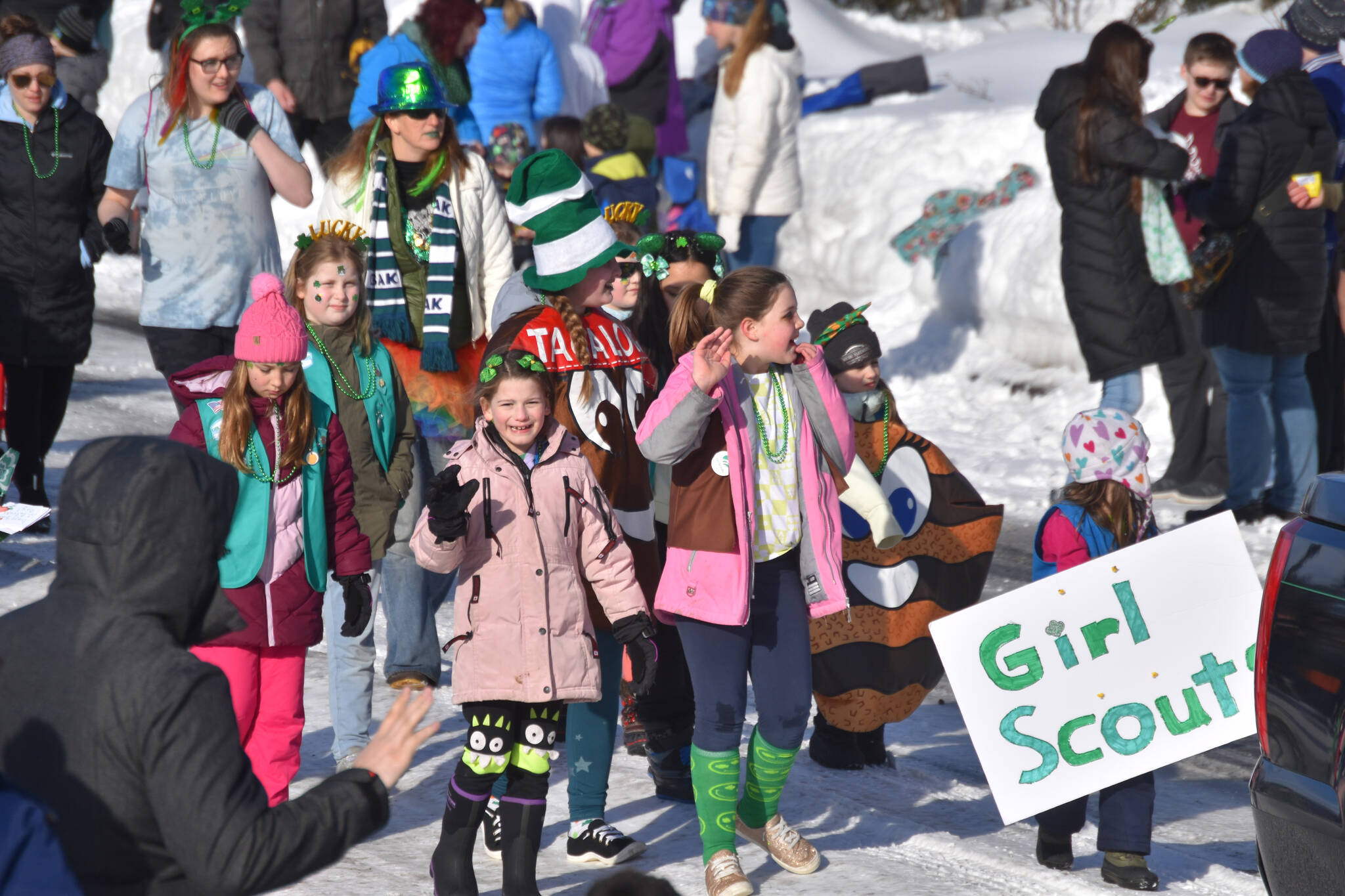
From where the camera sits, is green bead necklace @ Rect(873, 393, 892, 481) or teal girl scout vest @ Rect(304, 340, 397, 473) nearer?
teal girl scout vest @ Rect(304, 340, 397, 473)

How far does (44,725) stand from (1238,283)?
7.09 metres

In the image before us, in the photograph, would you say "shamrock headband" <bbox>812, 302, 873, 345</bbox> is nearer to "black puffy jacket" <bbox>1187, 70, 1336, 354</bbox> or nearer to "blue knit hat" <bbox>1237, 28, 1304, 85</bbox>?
"black puffy jacket" <bbox>1187, 70, 1336, 354</bbox>

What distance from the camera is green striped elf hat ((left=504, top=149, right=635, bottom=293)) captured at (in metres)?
4.89

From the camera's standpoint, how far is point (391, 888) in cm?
442

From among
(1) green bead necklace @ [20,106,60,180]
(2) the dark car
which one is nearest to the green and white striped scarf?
(1) green bead necklace @ [20,106,60,180]

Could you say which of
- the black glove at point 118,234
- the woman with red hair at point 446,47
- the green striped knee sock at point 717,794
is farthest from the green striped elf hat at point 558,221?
the woman with red hair at point 446,47

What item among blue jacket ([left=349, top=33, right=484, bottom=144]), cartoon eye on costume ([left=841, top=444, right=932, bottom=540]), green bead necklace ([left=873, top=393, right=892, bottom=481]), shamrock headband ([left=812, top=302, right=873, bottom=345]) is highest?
blue jacket ([left=349, top=33, right=484, bottom=144])

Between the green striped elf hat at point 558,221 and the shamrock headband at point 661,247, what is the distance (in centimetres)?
27

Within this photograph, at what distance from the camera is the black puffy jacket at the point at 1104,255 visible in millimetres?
8172

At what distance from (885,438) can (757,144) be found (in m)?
6.47

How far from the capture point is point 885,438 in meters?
5.49

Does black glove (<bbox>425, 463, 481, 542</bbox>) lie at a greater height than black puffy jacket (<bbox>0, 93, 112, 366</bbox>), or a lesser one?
lesser

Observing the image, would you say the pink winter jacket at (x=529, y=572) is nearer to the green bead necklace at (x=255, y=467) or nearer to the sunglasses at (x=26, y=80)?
the green bead necklace at (x=255, y=467)

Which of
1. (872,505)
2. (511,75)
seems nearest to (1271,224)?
(872,505)
